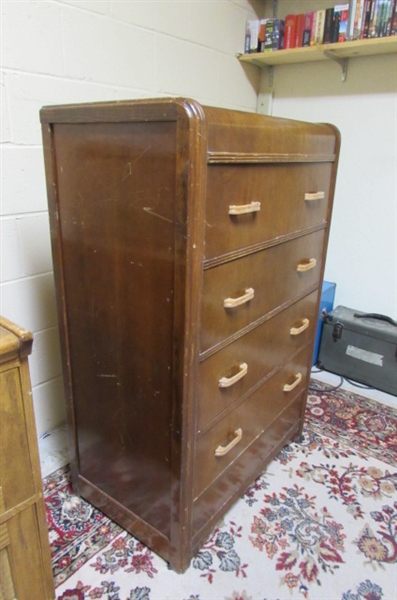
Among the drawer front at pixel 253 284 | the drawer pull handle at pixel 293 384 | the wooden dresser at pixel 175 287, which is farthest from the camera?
the drawer pull handle at pixel 293 384

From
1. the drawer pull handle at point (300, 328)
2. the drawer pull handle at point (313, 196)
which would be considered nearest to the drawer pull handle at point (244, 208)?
the drawer pull handle at point (313, 196)

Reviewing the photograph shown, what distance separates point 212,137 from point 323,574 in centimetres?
119

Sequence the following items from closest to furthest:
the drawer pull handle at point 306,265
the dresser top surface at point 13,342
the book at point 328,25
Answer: the dresser top surface at point 13,342 → the drawer pull handle at point 306,265 → the book at point 328,25

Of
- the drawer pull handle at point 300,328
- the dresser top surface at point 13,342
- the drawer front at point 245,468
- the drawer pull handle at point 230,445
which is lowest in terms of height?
the drawer front at point 245,468

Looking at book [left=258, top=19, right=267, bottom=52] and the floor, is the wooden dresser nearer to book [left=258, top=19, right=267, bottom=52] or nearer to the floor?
the floor

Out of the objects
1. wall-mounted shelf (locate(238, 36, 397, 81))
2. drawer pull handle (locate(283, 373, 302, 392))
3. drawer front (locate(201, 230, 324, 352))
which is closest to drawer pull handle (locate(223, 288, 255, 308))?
drawer front (locate(201, 230, 324, 352))

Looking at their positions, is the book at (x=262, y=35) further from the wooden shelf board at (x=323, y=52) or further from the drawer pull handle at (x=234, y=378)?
the drawer pull handle at (x=234, y=378)

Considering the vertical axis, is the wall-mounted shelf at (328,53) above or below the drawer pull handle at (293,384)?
above

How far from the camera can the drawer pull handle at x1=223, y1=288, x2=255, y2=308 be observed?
1005 mm

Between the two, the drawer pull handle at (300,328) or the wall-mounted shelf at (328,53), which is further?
the wall-mounted shelf at (328,53)

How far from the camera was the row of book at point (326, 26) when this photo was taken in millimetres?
1728

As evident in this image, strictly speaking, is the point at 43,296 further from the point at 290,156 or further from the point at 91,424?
the point at 290,156

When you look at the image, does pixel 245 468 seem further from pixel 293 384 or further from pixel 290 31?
pixel 290 31

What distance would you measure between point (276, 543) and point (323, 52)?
1.99m
